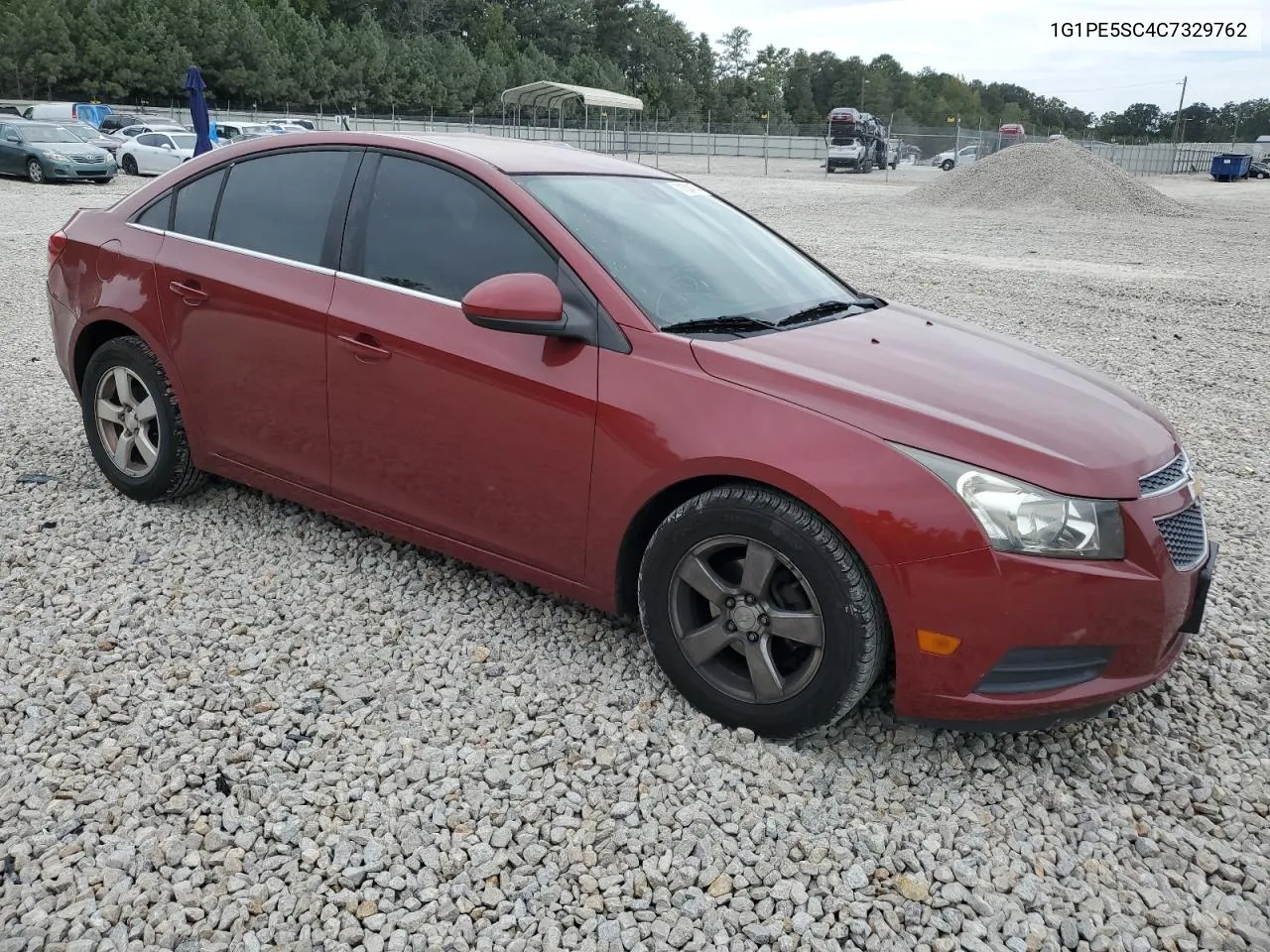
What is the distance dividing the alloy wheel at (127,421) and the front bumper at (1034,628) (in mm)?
3330

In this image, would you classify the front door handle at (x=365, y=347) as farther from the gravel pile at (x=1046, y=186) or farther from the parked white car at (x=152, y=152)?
the parked white car at (x=152, y=152)

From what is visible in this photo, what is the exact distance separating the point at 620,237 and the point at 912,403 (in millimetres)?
1201

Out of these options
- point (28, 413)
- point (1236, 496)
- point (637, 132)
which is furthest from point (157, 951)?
point (637, 132)

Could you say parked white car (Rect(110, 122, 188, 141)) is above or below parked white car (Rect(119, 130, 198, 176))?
above

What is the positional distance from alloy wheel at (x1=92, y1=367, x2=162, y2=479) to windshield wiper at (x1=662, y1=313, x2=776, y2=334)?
2.48m

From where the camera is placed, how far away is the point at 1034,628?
2.65 m

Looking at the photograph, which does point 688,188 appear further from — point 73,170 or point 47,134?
point 47,134

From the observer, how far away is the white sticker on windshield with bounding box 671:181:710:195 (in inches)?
165

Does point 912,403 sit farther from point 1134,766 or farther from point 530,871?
point 530,871

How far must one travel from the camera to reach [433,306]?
11.4 feet

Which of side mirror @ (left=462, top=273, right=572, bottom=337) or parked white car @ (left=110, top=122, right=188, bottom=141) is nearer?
side mirror @ (left=462, top=273, right=572, bottom=337)

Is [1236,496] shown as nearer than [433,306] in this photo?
No

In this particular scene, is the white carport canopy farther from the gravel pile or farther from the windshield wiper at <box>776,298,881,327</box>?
the windshield wiper at <box>776,298,881,327</box>

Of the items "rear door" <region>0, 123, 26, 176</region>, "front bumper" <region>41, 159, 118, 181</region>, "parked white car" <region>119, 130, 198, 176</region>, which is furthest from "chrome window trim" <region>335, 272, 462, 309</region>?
"parked white car" <region>119, 130, 198, 176</region>
